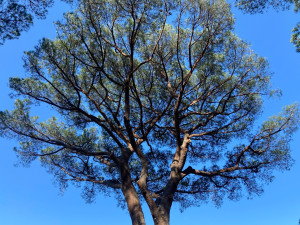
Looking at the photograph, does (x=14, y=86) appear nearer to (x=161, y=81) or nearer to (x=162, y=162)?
(x=161, y=81)

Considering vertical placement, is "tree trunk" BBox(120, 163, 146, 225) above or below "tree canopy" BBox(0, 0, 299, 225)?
below

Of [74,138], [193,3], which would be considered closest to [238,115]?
[193,3]

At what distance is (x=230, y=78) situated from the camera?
671 cm

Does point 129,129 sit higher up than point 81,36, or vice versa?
point 81,36

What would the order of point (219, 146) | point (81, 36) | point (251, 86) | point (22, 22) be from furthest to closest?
point (219, 146) < point (251, 86) < point (81, 36) < point (22, 22)

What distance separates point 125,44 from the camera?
21.6 ft

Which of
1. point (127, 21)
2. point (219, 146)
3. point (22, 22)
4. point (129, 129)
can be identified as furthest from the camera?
point (219, 146)

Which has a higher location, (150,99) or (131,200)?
(150,99)

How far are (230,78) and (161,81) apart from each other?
1.79 metres

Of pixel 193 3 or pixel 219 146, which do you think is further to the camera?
pixel 219 146

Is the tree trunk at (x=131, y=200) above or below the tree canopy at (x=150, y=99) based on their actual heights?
below

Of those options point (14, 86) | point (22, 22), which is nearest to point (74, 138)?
point (14, 86)

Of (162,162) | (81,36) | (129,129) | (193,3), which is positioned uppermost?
(193,3)

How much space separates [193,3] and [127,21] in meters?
1.61
